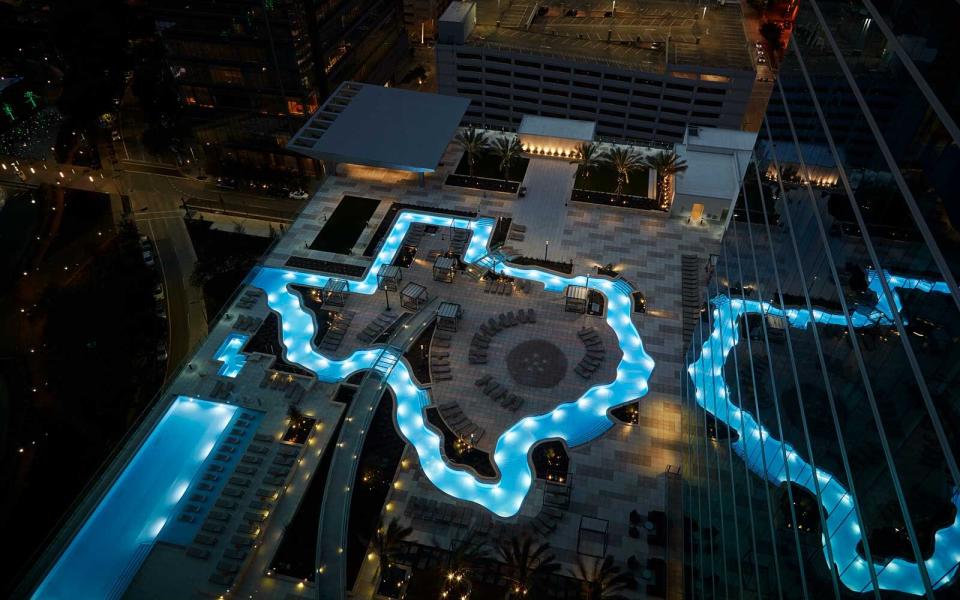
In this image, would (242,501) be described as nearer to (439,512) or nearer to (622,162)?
(439,512)

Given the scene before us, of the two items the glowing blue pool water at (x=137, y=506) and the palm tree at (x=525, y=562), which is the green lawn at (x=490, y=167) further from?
the palm tree at (x=525, y=562)

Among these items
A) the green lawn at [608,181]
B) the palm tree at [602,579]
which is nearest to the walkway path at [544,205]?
the green lawn at [608,181]

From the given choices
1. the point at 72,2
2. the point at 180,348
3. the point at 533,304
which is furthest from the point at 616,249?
the point at 72,2

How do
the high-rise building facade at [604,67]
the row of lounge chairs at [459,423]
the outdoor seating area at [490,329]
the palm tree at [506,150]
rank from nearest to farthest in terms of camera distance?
the row of lounge chairs at [459,423]
the outdoor seating area at [490,329]
the palm tree at [506,150]
the high-rise building facade at [604,67]

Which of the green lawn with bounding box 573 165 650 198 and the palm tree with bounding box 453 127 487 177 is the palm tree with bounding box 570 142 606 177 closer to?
the green lawn with bounding box 573 165 650 198

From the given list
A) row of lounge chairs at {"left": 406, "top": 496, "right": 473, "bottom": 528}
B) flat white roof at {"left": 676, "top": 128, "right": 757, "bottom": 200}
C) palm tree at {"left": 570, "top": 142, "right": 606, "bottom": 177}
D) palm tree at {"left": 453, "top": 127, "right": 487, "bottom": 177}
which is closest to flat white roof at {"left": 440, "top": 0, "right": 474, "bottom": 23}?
palm tree at {"left": 453, "top": 127, "right": 487, "bottom": 177}
